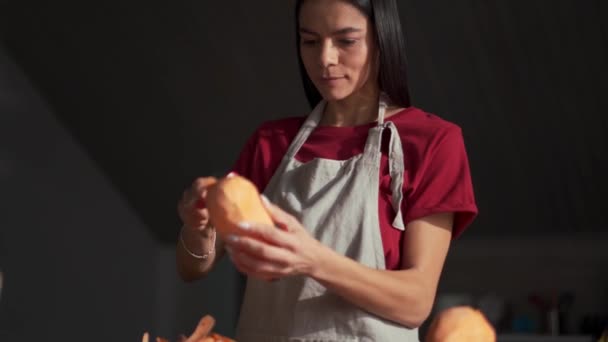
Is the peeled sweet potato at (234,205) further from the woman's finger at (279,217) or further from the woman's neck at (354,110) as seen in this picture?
the woman's neck at (354,110)

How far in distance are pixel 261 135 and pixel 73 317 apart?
12.4 feet

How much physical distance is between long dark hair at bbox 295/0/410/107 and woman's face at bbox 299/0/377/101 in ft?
0.05

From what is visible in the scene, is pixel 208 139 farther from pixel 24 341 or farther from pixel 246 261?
pixel 246 261

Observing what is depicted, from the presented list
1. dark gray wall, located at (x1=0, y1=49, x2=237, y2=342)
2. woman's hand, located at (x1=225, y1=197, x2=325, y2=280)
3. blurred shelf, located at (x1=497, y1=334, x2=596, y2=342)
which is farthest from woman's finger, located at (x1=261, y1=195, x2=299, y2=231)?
dark gray wall, located at (x1=0, y1=49, x2=237, y2=342)

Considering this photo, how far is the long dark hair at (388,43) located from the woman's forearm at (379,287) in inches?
13.0

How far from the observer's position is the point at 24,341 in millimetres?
4781

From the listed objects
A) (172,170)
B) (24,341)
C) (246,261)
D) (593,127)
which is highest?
(246,261)

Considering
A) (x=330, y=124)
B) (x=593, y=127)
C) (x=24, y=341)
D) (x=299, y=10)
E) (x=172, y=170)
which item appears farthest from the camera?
(x=172, y=170)

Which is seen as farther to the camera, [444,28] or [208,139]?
[208,139]

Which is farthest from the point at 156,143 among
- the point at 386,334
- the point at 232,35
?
the point at 386,334

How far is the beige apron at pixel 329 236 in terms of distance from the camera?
51.1 inches

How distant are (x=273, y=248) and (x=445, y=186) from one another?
41 cm

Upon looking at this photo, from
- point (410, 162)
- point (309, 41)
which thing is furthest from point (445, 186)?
point (309, 41)

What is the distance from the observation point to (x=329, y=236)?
138 centimetres
